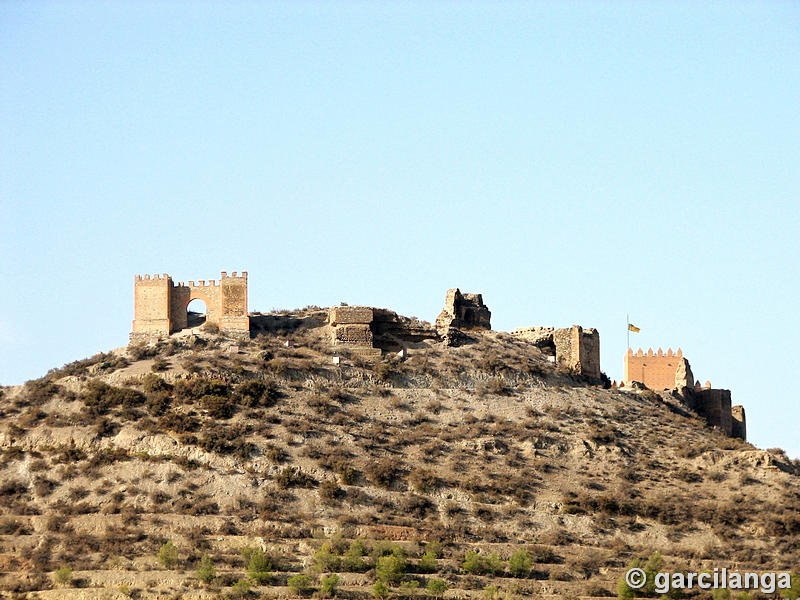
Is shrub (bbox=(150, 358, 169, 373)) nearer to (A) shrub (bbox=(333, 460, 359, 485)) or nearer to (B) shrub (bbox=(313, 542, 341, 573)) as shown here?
(A) shrub (bbox=(333, 460, 359, 485))

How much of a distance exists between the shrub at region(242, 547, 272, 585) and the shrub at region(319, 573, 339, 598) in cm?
185

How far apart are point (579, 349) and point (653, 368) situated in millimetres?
5793

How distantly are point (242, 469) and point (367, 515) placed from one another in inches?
203

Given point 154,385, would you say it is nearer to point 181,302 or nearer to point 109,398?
point 109,398

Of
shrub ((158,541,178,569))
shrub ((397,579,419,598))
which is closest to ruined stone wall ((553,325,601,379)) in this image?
shrub ((397,579,419,598))

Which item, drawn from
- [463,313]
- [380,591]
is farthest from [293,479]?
[463,313]

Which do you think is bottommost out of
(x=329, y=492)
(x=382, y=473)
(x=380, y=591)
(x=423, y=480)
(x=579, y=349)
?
(x=380, y=591)

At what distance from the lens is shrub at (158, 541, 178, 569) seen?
6084 cm

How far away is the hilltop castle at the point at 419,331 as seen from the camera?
77.7 m

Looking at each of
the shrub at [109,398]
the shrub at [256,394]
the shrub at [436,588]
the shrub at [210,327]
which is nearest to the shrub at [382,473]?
the shrub at [256,394]

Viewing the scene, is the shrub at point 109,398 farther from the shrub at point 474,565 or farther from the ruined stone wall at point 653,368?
the ruined stone wall at point 653,368

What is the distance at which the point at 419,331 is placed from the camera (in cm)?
7988

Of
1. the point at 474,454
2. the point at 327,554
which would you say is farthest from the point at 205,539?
the point at 474,454

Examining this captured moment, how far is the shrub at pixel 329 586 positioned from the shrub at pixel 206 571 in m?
3.59
